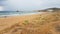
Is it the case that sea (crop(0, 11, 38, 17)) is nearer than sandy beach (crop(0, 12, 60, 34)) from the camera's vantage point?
No

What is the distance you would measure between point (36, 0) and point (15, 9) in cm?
42

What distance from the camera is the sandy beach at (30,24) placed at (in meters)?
1.74

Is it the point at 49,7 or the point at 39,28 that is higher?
the point at 49,7

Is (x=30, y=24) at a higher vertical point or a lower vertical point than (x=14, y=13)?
lower

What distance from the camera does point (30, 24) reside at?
1.85m

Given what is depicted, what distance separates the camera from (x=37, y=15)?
6.79ft

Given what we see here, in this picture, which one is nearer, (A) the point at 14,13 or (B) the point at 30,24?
(B) the point at 30,24

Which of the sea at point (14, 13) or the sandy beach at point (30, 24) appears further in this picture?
the sea at point (14, 13)

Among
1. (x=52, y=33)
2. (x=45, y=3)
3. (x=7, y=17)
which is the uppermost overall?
(x=45, y=3)

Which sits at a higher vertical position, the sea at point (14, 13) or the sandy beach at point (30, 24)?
the sea at point (14, 13)

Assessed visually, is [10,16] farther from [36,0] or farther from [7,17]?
[36,0]

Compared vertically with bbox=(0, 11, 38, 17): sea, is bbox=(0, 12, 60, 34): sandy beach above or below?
below

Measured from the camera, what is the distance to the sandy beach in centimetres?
174

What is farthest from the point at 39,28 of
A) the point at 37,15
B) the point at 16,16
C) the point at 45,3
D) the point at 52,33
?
the point at 45,3
